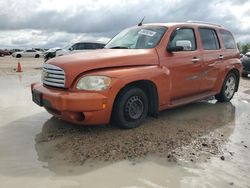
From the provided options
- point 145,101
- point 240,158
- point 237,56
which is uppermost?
point 237,56

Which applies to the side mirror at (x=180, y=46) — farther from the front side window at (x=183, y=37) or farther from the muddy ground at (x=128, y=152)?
the muddy ground at (x=128, y=152)

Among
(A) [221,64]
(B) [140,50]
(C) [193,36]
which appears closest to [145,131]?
(B) [140,50]

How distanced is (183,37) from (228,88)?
7.73 ft

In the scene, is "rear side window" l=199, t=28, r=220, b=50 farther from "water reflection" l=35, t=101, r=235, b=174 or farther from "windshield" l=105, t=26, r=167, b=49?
"water reflection" l=35, t=101, r=235, b=174

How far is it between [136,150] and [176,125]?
155 centimetres

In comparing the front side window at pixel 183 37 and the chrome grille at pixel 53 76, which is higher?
the front side window at pixel 183 37

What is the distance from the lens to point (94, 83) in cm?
520

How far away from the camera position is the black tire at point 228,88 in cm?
830

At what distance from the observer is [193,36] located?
7.09m

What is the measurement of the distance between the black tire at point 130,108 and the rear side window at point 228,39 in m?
3.27

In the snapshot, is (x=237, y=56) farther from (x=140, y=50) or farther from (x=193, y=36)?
(x=140, y=50)

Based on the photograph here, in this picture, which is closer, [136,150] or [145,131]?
[136,150]

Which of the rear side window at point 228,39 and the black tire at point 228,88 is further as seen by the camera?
the black tire at point 228,88

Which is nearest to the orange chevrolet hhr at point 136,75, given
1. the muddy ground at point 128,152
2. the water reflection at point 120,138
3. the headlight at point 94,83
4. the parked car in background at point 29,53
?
the headlight at point 94,83
